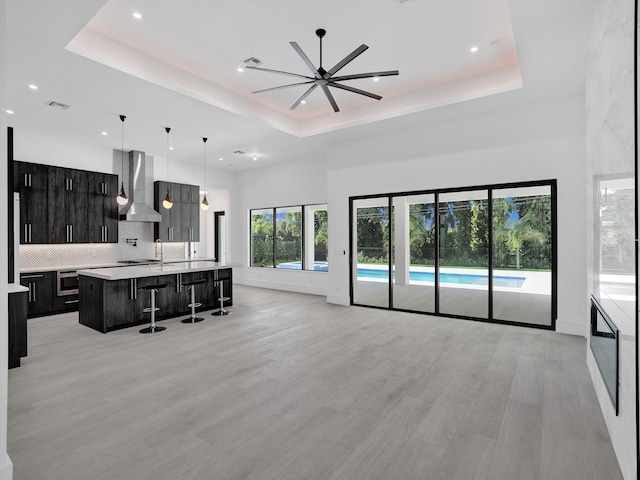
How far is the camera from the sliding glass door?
531 cm

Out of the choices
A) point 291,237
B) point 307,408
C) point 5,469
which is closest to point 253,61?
point 307,408

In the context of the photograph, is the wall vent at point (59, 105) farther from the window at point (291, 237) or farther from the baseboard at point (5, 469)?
the window at point (291, 237)

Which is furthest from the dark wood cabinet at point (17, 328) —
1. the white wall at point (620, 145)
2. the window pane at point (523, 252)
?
the window pane at point (523, 252)

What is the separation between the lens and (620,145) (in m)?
2.11

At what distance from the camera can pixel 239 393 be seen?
310 cm

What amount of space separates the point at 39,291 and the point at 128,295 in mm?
2125

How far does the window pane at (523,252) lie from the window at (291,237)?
3967 millimetres

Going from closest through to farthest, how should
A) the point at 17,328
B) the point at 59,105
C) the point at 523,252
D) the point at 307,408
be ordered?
the point at 307,408, the point at 17,328, the point at 59,105, the point at 523,252

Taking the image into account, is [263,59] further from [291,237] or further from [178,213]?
[178,213]

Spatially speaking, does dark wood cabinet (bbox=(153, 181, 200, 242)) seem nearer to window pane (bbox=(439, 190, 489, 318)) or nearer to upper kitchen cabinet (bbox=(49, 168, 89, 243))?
upper kitchen cabinet (bbox=(49, 168, 89, 243))

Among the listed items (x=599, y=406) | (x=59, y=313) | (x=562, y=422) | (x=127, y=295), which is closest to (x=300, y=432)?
(x=562, y=422)

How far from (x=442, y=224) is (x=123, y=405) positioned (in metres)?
5.35

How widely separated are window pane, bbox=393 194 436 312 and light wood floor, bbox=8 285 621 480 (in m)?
1.69

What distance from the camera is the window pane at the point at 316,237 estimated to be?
869cm
